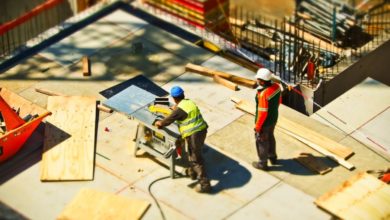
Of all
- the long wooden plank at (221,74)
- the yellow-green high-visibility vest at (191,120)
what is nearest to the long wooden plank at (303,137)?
the long wooden plank at (221,74)

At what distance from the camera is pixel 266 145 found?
15.6 meters

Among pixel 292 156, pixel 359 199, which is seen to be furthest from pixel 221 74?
pixel 359 199

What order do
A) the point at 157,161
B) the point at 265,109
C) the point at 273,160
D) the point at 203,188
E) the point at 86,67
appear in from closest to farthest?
the point at 265,109 < the point at 203,188 < the point at 273,160 < the point at 157,161 < the point at 86,67

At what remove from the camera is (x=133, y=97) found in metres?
16.3

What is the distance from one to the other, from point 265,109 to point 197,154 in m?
1.54

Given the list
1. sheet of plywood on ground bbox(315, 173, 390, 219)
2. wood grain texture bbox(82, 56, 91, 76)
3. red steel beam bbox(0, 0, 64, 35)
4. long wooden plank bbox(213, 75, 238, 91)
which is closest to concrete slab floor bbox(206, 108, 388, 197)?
sheet of plywood on ground bbox(315, 173, 390, 219)

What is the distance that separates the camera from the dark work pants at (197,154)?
48.9 feet

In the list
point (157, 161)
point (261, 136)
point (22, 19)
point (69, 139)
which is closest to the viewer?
point (261, 136)

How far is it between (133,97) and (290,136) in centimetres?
351

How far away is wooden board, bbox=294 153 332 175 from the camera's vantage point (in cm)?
1604

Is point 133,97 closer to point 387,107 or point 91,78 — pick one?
point 91,78

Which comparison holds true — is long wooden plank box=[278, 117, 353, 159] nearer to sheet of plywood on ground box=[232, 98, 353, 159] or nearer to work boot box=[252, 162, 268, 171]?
sheet of plywood on ground box=[232, 98, 353, 159]

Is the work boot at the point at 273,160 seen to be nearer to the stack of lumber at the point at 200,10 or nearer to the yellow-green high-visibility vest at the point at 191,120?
the yellow-green high-visibility vest at the point at 191,120

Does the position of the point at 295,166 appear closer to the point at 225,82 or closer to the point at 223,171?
the point at 223,171
